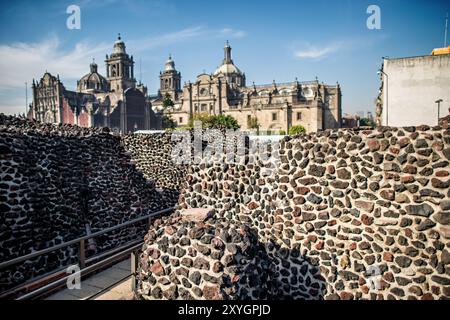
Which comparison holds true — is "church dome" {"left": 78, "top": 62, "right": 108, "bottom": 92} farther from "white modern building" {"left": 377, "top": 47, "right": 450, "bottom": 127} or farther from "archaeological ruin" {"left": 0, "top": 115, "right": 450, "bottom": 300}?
"archaeological ruin" {"left": 0, "top": 115, "right": 450, "bottom": 300}

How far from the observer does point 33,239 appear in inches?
281

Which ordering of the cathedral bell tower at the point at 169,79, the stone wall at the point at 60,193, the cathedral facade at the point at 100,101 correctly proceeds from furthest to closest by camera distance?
1. the cathedral bell tower at the point at 169,79
2. the cathedral facade at the point at 100,101
3. the stone wall at the point at 60,193

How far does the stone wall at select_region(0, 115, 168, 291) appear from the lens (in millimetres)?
6906

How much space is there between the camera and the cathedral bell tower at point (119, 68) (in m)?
79.2

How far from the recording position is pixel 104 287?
6.09 metres

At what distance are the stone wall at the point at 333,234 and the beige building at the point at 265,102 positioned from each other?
56759 millimetres

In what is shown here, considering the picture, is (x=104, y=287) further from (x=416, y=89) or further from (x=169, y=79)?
(x=169, y=79)

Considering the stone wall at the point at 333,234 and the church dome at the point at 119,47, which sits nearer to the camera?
the stone wall at the point at 333,234

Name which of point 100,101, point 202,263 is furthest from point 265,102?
point 202,263

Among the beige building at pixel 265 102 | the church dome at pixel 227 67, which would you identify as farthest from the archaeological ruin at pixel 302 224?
the church dome at pixel 227 67

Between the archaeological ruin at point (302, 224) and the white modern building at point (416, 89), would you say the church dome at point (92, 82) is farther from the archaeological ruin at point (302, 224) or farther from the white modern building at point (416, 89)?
the archaeological ruin at point (302, 224)
